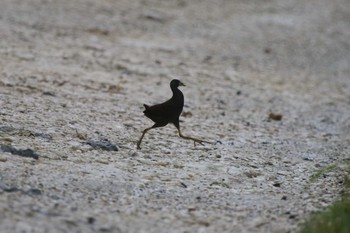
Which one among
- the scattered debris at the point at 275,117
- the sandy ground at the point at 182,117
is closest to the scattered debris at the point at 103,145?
the sandy ground at the point at 182,117

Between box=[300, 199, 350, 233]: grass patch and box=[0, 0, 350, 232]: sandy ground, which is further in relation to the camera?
box=[0, 0, 350, 232]: sandy ground

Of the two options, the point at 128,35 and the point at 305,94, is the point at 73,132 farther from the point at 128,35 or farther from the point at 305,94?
the point at 128,35

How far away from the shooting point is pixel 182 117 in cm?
1127

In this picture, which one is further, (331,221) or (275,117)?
(275,117)

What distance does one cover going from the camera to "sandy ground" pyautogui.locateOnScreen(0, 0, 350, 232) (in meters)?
6.38

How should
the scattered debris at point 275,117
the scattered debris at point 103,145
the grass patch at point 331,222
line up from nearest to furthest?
the grass patch at point 331,222 < the scattered debris at point 103,145 < the scattered debris at point 275,117

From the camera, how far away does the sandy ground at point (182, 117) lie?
20.9 ft

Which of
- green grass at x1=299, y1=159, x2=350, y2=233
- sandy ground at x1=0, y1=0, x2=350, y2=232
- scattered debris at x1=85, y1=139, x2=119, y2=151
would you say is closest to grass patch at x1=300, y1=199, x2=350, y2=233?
green grass at x1=299, y1=159, x2=350, y2=233

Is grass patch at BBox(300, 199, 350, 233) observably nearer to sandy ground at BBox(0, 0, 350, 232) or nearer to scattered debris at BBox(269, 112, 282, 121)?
sandy ground at BBox(0, 0, 350, 232)

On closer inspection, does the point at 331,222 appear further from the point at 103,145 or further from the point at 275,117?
the point at 275,117

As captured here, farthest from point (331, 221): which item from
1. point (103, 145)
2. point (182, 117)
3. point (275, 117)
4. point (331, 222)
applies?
point (275, 117)

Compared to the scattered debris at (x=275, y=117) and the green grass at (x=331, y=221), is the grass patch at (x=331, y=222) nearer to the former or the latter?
the green grass at (x=331, y=221)

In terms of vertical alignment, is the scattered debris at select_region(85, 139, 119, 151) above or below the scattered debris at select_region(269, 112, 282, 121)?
above

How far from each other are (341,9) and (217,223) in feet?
61.7
